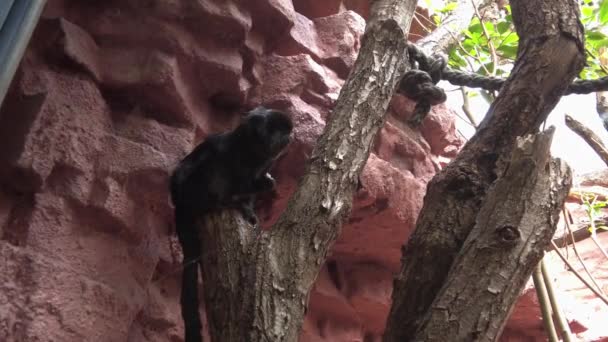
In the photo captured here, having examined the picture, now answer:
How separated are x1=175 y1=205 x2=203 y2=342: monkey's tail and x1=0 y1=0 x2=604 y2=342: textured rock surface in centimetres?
24

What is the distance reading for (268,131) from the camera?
2.05 m

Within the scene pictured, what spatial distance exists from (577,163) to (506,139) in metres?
4.73

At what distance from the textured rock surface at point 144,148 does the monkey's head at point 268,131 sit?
0.34 meters

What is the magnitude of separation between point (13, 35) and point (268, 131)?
2.91 ft

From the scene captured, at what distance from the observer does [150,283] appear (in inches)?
91.5

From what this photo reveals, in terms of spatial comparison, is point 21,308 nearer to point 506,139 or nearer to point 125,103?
point 125,103

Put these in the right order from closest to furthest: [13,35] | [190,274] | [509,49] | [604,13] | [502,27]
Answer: [13,35], [190,274], [604,13], [509,49], [502,27]

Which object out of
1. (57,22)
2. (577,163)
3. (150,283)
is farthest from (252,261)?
(577,163)

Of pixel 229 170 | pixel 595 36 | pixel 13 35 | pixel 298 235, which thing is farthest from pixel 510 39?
pixel 13 35

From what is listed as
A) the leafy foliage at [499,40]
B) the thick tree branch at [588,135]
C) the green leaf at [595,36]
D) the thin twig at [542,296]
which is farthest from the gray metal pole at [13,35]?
the green leaf at [595,36]

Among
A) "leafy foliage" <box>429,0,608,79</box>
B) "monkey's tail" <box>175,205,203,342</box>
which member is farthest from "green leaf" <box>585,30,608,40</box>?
"monkey's tail" <box>175,205,203,342</box>

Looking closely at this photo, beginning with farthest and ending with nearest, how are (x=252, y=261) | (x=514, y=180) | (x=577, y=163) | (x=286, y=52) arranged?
(x=577, y=163), (x=286, y=52), (x=252, y=261), (x=514, y=180)

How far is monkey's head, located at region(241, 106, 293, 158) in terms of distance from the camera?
2.05m

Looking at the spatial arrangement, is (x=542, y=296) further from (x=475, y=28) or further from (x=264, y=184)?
(x=475, y=28)
